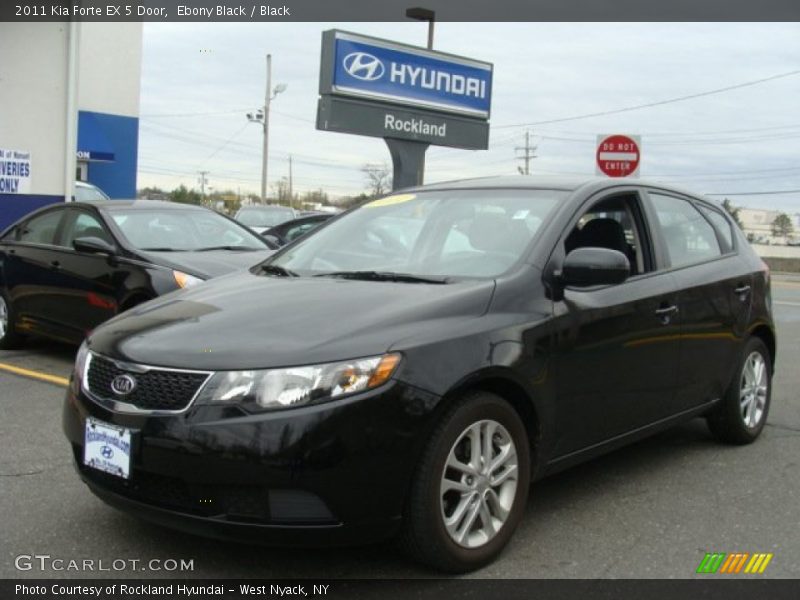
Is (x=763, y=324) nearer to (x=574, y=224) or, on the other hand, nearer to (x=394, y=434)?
(x=574, y=224)

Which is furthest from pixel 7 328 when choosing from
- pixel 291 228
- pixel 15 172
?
pixel 15 172

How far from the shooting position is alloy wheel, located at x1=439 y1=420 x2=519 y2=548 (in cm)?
319

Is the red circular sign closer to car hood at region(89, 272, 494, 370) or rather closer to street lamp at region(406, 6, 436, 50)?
street lamp at region(406, 6, 436, 50)

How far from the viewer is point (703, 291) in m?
4.71

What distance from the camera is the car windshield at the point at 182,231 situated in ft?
23.3

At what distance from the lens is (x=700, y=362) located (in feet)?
15.3

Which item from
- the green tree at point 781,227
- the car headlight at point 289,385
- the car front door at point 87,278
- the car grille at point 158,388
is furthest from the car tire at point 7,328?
the green tree at point 781,227

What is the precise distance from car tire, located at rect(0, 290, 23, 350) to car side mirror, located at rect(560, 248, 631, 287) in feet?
19.6

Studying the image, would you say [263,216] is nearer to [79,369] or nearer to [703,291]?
[703,291]

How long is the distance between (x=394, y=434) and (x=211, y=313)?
39.3 inches

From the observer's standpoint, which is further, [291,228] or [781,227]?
[781,227]

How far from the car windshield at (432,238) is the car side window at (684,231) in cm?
88

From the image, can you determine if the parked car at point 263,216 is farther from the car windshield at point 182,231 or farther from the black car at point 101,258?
the car windshield at point 182,231

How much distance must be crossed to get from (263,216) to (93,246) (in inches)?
478
